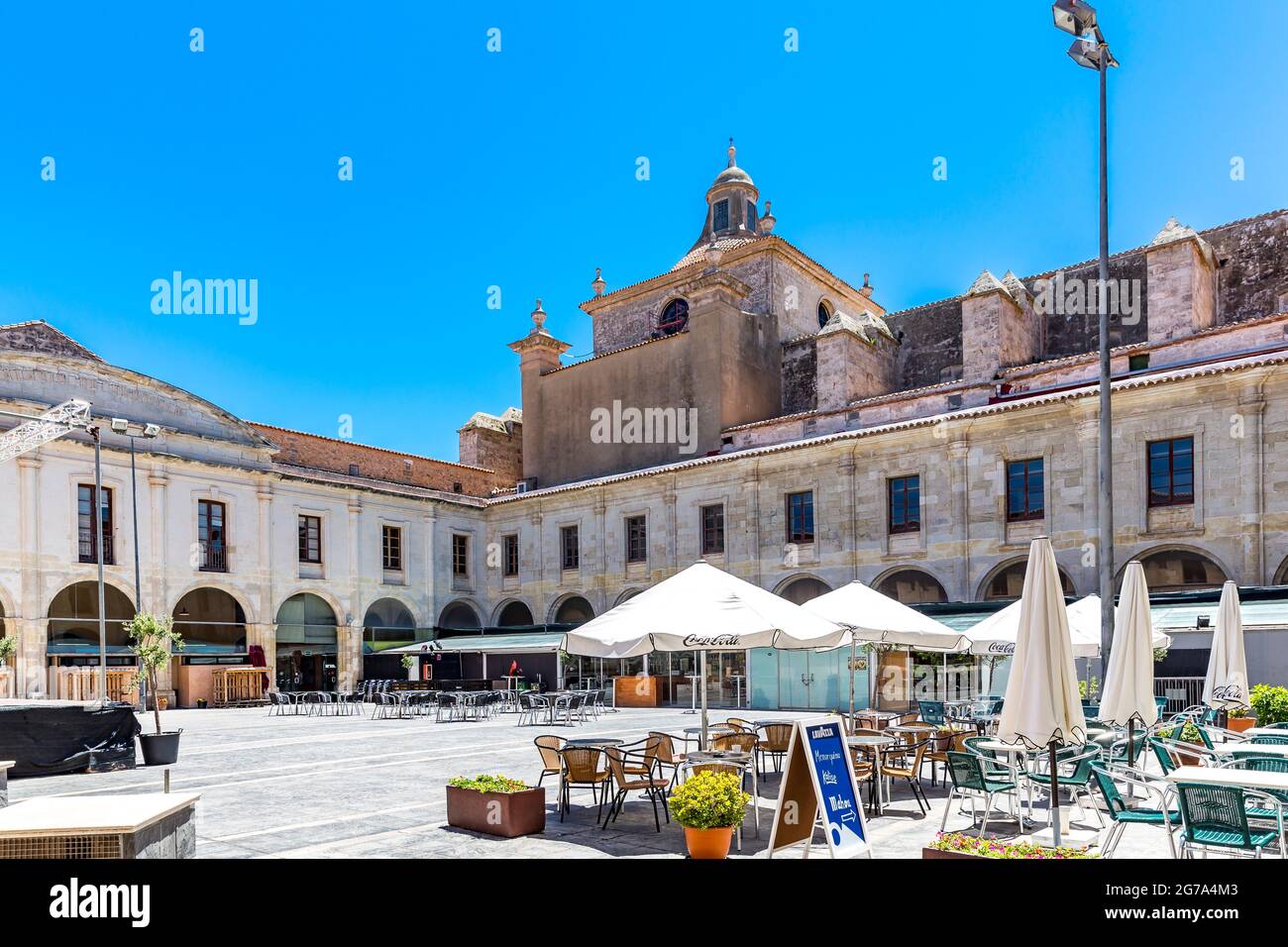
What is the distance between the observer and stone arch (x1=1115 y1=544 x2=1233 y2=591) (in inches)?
884

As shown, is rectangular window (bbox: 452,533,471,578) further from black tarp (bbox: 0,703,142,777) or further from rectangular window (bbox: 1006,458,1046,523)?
black tarp (bbox: 0,703,142,777)

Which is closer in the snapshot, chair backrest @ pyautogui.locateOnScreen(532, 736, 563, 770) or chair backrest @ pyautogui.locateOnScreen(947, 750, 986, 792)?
chair backrest @ pyautogui.locateOnScreen(947, 750, 986, 792)

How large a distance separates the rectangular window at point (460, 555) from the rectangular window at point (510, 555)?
1766 millimetres

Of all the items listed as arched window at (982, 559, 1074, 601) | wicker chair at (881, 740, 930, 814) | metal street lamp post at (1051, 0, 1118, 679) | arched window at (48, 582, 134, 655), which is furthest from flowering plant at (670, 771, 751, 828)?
arched window at (48, 582, 134, 655)

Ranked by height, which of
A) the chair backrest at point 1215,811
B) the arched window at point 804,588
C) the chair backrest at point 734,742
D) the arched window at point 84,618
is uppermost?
the chair backrest at point 1215,811

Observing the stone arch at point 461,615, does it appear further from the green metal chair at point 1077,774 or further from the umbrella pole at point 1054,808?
the umbrella pole at point 1054,808

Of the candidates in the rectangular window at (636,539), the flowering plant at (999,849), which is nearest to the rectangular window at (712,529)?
the rectangular window at (636,539)

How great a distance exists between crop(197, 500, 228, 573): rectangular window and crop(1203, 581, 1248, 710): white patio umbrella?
30024 mm

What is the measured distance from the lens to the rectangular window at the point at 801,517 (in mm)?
29172

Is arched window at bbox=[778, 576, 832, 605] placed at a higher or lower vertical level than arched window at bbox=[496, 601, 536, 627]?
higher

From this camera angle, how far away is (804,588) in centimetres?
2956

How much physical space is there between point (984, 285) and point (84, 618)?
97.8 ft

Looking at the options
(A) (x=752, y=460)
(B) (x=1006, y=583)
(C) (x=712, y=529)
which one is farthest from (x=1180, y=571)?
(C) (x=712, y=529)
